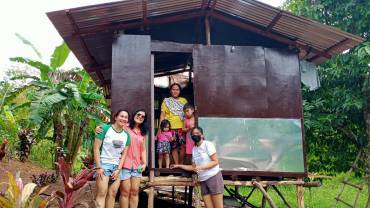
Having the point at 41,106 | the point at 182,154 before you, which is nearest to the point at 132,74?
the point at 182,154

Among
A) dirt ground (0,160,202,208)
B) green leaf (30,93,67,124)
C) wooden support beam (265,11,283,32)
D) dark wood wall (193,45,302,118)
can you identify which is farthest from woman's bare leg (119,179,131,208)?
green leaf (30,93,67,124)

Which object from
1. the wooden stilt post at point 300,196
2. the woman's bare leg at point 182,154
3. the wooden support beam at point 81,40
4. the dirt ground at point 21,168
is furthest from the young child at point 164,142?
the dirt ground at point 21,168

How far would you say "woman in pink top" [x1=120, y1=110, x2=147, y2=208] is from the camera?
18.2 ft

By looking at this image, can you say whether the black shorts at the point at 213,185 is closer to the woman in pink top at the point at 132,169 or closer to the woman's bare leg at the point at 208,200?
the woman's bare leg at the point at 208,200

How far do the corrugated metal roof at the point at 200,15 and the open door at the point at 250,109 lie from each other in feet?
1.67

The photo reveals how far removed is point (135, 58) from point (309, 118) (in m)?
4.91

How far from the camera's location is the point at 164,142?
667 centimetres

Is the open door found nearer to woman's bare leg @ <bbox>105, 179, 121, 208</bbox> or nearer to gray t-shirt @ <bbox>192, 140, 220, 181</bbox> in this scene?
gray t-shirt @ <bbox>192, 140, 220, 181</bbox>

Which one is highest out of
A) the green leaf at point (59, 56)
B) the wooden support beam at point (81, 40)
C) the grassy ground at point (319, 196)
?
the green leaf at point (59, 56)

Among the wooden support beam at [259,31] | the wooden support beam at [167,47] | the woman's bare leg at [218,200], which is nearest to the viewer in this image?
the woman's bare leg at [218,200]

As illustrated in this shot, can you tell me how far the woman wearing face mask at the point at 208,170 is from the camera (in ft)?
19.0

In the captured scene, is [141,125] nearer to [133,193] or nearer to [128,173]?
[128,173]

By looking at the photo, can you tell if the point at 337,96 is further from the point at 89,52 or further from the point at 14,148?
the point at 14,148

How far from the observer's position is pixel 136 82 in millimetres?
6656
